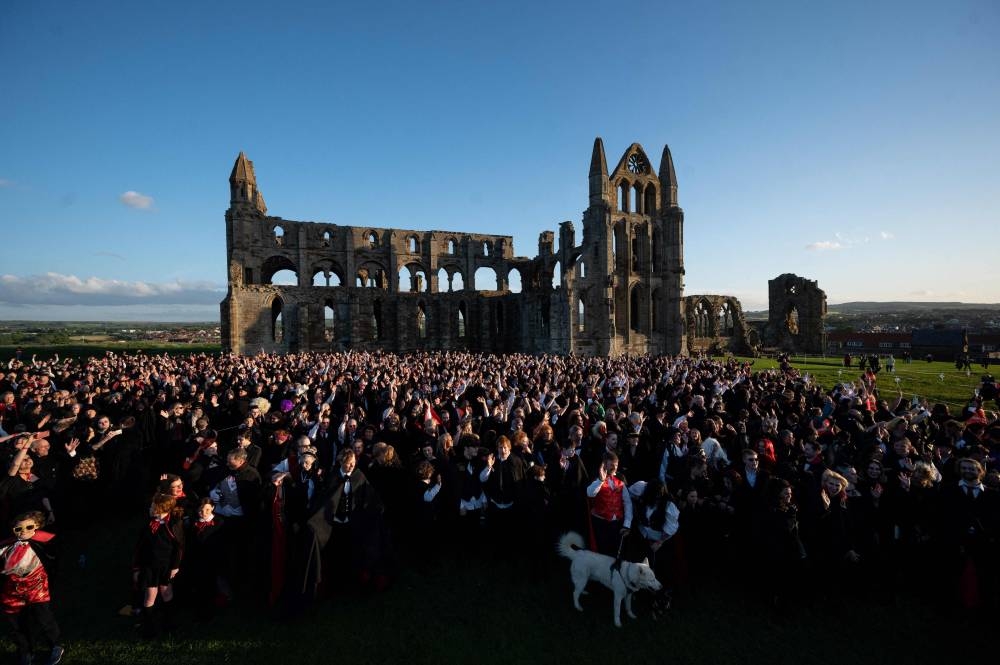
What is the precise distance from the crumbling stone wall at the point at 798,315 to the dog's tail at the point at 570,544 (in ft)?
171

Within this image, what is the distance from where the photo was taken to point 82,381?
14891 mm

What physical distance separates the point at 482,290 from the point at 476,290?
2.36 feet

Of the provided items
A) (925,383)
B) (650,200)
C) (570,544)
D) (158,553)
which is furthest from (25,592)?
(650,200)

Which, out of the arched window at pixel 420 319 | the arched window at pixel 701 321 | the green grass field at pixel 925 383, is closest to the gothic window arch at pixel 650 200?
the arched window at pixel 701 321

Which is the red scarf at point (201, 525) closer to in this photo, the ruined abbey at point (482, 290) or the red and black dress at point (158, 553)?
the red and black dress at point (158, 553)

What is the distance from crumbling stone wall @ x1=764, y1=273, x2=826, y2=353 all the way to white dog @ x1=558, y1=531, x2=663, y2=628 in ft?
171

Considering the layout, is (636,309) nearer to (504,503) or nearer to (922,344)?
(922,344)

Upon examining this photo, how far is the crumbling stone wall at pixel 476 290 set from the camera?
122 ft

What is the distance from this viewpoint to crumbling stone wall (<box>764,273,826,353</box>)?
48969mm

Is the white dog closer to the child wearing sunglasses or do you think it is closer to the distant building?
the child wearing sunglasses

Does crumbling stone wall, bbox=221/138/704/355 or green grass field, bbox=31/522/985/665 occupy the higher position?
crumbling stone wall, bbox=221/138/704/355

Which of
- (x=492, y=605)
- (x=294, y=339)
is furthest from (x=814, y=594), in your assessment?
(x=294, y=339)

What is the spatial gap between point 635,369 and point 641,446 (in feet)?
40.6

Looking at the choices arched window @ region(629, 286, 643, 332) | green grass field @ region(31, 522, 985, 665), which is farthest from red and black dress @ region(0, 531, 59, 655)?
arched window @ region(629, 286, 643, 332)
